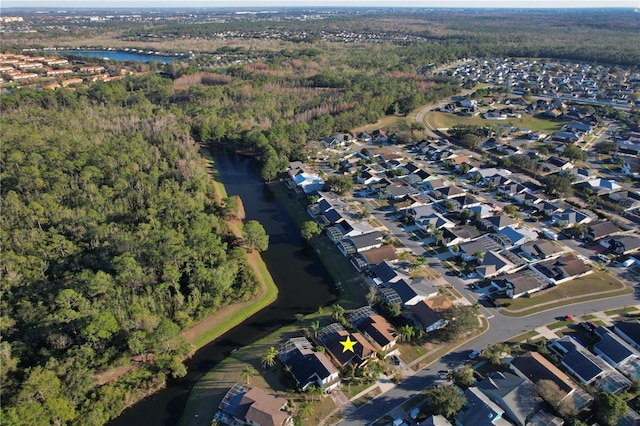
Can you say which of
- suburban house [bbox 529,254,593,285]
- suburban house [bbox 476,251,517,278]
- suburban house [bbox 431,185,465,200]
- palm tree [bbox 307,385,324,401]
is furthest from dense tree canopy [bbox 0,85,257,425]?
suburban house [bbox 431,185,465,200]

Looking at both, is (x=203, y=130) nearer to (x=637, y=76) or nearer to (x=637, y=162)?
(x=637, y=162)

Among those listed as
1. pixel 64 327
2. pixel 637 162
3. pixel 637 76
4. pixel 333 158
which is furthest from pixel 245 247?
pixel 637 76

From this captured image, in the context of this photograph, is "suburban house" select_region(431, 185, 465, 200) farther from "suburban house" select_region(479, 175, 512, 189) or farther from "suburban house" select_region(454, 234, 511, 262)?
"suburban house" select_region(454, 234, 511, 262)

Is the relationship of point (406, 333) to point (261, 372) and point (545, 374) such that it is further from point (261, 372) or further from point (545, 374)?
point (261, 372)

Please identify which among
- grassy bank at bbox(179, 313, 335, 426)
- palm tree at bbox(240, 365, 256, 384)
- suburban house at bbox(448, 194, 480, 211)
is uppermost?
suburban house at bbox(448, 194, 480, 211)

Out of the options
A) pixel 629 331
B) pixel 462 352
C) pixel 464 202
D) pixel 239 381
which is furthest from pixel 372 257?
pixel 629 331

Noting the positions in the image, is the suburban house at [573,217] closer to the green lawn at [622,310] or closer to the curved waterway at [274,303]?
the green lawn at [622,310]
